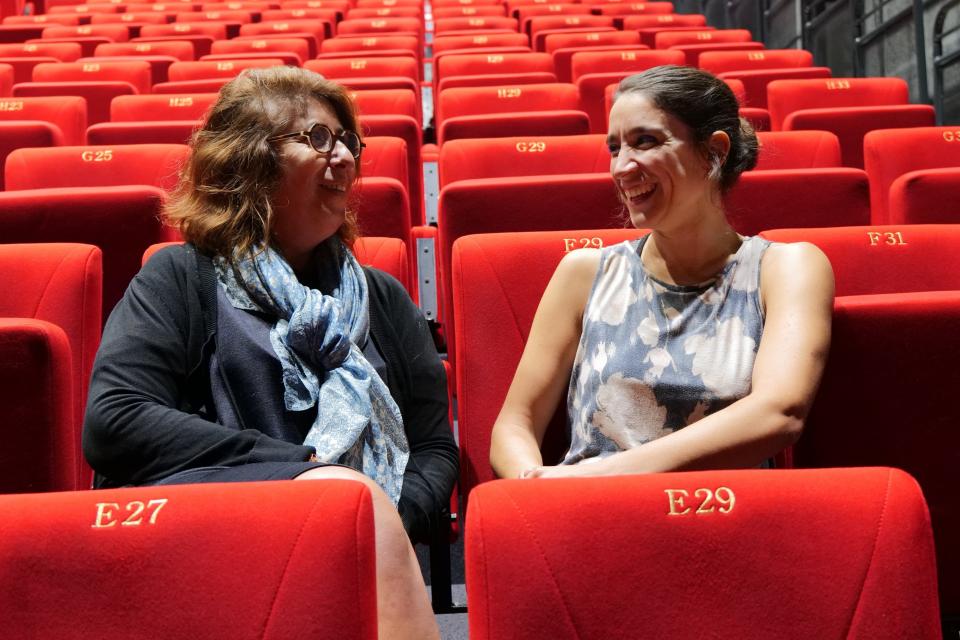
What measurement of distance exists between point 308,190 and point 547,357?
0.14 meters

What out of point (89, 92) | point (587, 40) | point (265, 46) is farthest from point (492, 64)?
point (89, 92)

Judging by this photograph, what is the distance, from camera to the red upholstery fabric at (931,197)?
697 millimetres

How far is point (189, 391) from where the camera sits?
464mm

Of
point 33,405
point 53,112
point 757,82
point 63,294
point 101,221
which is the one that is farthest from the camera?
point 757,82

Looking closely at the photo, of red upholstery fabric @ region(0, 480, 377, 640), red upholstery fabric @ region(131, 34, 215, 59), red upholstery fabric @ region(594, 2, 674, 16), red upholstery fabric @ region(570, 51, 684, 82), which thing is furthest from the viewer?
red upholstery fabric @ region(594, 2, 674, 16)

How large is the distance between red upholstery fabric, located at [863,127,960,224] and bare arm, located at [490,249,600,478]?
0.43 meters

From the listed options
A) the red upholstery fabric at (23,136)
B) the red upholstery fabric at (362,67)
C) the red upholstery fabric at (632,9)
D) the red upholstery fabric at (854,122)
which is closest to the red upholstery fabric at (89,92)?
the red upholstery fabric at (362,67)

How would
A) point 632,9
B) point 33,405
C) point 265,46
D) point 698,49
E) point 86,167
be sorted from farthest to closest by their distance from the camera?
point 632,9 < point 265,46 < point 698,49 < point 86,167 < point 33,405

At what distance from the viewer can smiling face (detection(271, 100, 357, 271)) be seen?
1.70 ft

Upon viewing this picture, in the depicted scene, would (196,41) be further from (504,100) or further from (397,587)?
(397,587)

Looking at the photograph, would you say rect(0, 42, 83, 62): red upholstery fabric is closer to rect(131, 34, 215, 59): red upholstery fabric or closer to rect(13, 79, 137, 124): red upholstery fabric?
rect(131, 34, 215, 59): red upholstery fabric

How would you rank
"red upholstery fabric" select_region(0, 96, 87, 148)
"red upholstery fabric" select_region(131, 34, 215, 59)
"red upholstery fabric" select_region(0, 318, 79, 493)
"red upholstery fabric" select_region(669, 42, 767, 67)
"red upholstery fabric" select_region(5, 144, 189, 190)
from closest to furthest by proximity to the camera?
"red upholstery fabric" select_region(0, 318, 79, 493) → "red upholstery fabric" select_region(5, 144, 189, 190) → "red upholstery fabric" select_region(0, 96, 87, 148) → "red upholstery fabric" select_region(669, 42, 767, 67) → "red upholstery fabric" select_region(131, 34, 215, 59)

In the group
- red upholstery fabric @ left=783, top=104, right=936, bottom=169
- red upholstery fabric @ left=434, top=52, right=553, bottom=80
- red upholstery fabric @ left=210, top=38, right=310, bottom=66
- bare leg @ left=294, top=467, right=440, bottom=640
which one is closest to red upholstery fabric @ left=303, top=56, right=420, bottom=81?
red upholstery fabric @ left=434, top=52, right=553, bottom=80

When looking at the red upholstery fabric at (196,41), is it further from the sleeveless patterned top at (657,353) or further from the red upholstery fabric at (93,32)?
the sleeveless patterned top at (657,353)
